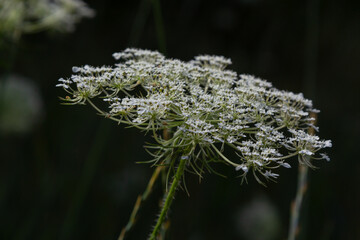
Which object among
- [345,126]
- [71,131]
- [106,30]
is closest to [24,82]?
[71,131]

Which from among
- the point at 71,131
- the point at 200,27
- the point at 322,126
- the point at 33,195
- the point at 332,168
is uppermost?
the point at 200,27

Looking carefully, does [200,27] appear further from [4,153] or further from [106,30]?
Result: [4,153]

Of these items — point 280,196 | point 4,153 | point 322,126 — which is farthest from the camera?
point 322,126

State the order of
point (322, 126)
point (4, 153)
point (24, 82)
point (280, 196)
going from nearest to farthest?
point (24, 82) < point (4, 153) < point (280, 196) < point (322, 126)

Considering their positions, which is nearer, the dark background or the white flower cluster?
the white flower cluster

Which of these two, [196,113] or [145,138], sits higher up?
[145,138]

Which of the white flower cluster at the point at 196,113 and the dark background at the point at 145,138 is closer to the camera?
the white flower cluster at the point at 196,113

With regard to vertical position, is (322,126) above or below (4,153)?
above

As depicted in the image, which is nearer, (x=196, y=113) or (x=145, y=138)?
(x=196, y=113)
